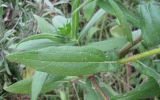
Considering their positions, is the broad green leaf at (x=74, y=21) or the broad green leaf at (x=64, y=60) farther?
the broad green leaf at (x=74, y=21)

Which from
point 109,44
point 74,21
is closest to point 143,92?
point 109,44

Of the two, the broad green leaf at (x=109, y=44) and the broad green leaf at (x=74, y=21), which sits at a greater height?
the broad green leaf at (x=74, y=21)

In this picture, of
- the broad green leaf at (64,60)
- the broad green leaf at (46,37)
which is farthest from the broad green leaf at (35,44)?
the broad green leaf at (64,60)

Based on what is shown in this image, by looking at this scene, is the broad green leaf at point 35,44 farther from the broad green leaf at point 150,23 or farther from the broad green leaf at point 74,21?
the broad green leaf at point 150,23

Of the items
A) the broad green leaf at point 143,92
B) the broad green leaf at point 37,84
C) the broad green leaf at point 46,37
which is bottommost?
the broad green leaf at point 143,92

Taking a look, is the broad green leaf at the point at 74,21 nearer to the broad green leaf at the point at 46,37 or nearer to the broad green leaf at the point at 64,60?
the broad green leaf at the point at 46,37

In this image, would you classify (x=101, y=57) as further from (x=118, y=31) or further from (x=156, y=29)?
(x=118, y=31)

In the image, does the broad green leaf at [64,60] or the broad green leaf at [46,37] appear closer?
the broad green leaf at [64,60]

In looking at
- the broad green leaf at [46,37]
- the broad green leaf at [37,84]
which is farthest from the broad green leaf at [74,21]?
the broad green leaf at [37,84]
